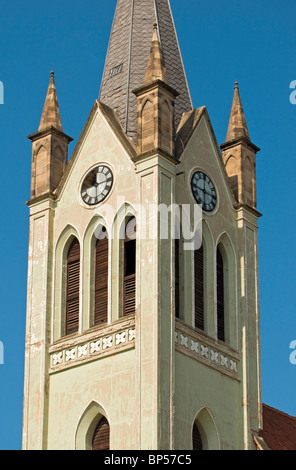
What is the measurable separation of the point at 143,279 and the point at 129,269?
5.59 feet

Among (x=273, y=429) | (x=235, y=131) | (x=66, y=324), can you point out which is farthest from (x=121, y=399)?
(x=235, y=131)

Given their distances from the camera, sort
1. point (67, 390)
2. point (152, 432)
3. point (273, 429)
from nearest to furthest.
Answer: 1. point (152, 432)
2. point (67, 390)
3. point (273, 429)

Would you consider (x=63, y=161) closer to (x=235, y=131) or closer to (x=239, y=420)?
(x=235, y=131)

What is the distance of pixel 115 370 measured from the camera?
43.2 metres

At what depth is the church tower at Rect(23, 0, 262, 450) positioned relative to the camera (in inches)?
1683

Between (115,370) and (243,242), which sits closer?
(115,370)

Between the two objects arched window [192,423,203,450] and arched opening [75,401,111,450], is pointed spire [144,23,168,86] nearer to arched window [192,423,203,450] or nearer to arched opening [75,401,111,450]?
arched opening [75,401,111,450]

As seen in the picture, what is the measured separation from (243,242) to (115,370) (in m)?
7.36

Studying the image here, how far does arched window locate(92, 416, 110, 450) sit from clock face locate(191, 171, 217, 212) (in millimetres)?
8017

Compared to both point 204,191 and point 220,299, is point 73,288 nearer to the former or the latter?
point 220,299

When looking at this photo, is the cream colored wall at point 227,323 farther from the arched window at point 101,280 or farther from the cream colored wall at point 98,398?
the arched window at point 101,280

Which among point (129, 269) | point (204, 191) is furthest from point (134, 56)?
point (129, 269)

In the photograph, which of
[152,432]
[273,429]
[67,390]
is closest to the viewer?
[152,432]

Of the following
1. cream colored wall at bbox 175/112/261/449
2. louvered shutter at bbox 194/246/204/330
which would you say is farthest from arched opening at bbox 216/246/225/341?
louvered shutter at bbox 194/246/204/330
